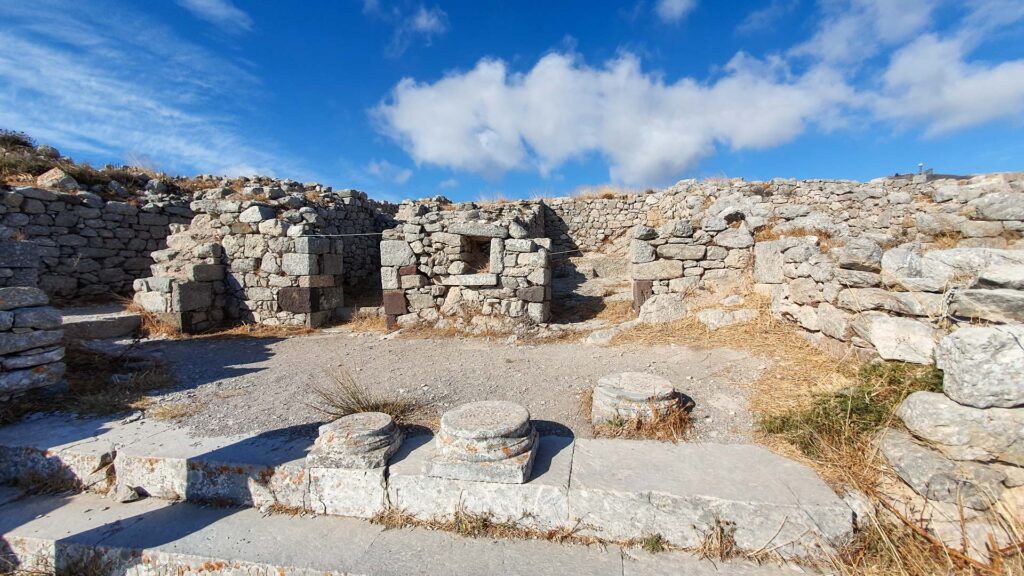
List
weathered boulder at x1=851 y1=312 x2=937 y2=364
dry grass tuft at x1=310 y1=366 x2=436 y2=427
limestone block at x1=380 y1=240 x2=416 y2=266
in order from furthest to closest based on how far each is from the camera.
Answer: limestone block at x1=380 y1=240 x2=416 y2=266 → dry grass tuft at x1=310 y1=366 x2=436 y2=427 → weathered boulder at x1=851 y1=312 x2=937 y2=364

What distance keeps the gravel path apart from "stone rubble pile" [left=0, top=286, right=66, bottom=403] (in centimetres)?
109

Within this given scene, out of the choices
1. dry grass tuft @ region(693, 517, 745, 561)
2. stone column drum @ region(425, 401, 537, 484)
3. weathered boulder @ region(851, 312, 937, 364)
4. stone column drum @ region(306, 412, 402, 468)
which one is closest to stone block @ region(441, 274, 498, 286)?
stone column drum @ region(306, 412, 402, 468)

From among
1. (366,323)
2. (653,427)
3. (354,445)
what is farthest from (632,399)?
(366,323)

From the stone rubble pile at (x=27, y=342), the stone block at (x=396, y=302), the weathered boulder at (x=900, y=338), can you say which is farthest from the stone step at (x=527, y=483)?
the stone block at (x=396, y=302)

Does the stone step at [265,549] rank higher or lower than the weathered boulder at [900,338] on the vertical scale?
lower

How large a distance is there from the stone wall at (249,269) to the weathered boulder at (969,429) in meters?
8.92

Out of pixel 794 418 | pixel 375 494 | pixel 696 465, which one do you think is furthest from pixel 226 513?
pixel 794 418

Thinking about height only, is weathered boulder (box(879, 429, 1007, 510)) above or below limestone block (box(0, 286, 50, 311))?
below

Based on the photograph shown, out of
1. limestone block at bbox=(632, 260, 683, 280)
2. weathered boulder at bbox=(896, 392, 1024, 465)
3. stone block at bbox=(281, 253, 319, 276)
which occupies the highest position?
stone block at bbox=(281, 253, 319, 276)

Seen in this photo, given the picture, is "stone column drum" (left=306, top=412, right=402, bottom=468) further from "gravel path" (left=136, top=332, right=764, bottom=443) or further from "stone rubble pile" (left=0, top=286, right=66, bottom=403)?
"stone rubble pile" (left=0, top=286, right=66, bottom=403)

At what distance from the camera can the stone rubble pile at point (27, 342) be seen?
415 centimetres

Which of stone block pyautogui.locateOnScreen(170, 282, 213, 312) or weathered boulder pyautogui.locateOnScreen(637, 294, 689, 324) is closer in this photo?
weathered boulder pyautogui.locateOnScreen(637, 294, 689, 324)

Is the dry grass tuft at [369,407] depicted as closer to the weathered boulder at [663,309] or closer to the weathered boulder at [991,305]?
the weathered boulder at [663,309]

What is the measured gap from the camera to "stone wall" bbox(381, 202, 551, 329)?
7.55 meters
